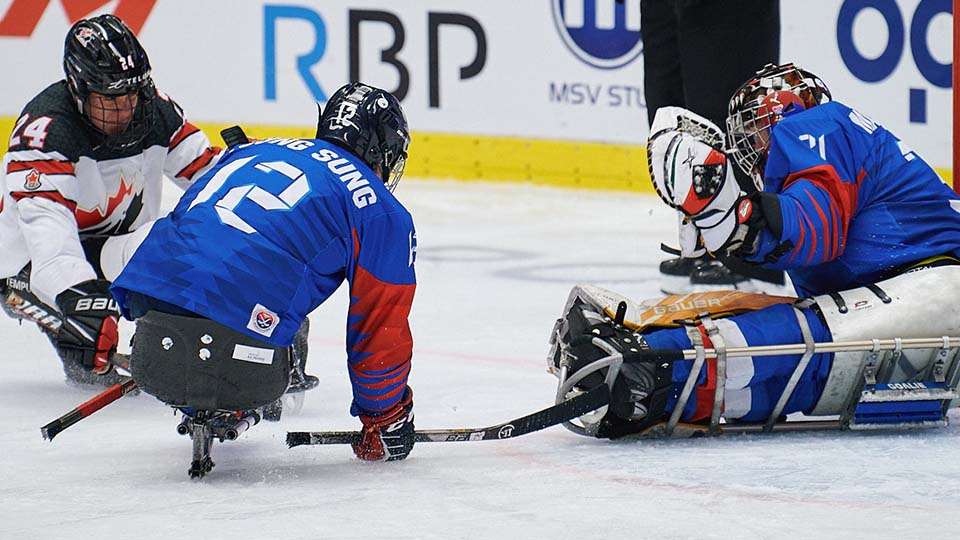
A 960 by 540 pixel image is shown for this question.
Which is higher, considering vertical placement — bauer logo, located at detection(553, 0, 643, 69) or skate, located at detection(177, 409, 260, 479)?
bauer logo, located at detection(553, 0, 643, 69)

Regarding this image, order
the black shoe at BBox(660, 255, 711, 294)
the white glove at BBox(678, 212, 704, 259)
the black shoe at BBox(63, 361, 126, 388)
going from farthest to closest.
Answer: the black shoe at BBox(660, 255, 711, 294)
the black shoe at BBox(63, 361, 126, 388)
the white glove at BBox(678, 212, 704, 259)

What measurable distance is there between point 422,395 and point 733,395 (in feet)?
2.46

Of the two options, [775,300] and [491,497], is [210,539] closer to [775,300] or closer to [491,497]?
[491,497]

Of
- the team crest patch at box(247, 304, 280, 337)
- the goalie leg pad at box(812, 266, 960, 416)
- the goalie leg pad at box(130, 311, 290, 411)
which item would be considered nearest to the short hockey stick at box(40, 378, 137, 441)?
the goalie leg pad at box(130, 311, 290, 411)

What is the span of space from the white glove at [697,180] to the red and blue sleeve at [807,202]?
7 cm

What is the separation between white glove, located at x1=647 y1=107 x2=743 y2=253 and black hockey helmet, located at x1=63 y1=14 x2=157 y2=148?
1.10 meters

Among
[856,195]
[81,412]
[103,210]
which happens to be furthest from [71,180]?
[856,195]

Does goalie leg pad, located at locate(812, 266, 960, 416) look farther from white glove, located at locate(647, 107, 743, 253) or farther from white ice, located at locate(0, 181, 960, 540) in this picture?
white glove, located at locate(647, 107, 743, 253)

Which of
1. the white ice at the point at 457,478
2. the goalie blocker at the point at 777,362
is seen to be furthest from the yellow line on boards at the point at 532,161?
the goalie blocker at the point at 777,362

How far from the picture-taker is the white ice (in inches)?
73.2

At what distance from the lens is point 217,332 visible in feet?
6.97

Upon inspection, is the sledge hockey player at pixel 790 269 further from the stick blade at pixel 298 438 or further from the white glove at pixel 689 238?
the stick blade at pixel 298 438

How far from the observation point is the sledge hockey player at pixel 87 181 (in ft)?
9.12

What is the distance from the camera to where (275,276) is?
2.15 m
